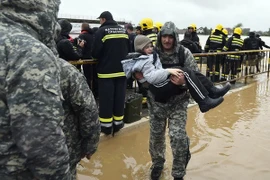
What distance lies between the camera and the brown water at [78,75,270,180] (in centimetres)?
393

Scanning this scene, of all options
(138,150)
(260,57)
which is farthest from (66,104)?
(260,57)

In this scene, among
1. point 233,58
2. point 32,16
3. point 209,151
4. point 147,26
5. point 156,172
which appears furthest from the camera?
point 233,58

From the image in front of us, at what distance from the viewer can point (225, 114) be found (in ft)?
21.5

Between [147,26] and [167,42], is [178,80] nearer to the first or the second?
[167,42]

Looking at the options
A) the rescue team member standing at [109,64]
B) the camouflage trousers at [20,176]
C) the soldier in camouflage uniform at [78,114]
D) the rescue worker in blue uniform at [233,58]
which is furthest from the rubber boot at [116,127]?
the rescue worker in blue uniform at [233,58]

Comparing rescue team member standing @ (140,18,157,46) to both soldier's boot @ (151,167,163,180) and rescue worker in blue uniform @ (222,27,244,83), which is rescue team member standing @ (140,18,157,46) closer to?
rescue worker in blue uniform @ (222,27,244,83)

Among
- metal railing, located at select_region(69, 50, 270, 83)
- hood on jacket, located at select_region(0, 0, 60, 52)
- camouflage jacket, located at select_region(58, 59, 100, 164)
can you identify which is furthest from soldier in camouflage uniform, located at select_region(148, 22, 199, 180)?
metal railing, located at select_region(69, 50, 270, 83)

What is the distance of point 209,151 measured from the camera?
463cm

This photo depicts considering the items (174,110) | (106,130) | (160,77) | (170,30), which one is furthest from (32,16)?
(106,130)

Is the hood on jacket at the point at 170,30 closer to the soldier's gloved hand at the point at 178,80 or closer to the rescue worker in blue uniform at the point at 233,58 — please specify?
the soldier's gloved hand at the point at 178,80

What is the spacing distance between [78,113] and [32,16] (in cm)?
73

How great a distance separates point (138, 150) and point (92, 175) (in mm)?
988

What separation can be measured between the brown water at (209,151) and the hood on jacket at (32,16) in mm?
2528

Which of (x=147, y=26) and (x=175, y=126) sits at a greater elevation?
(x=147, y=26)
